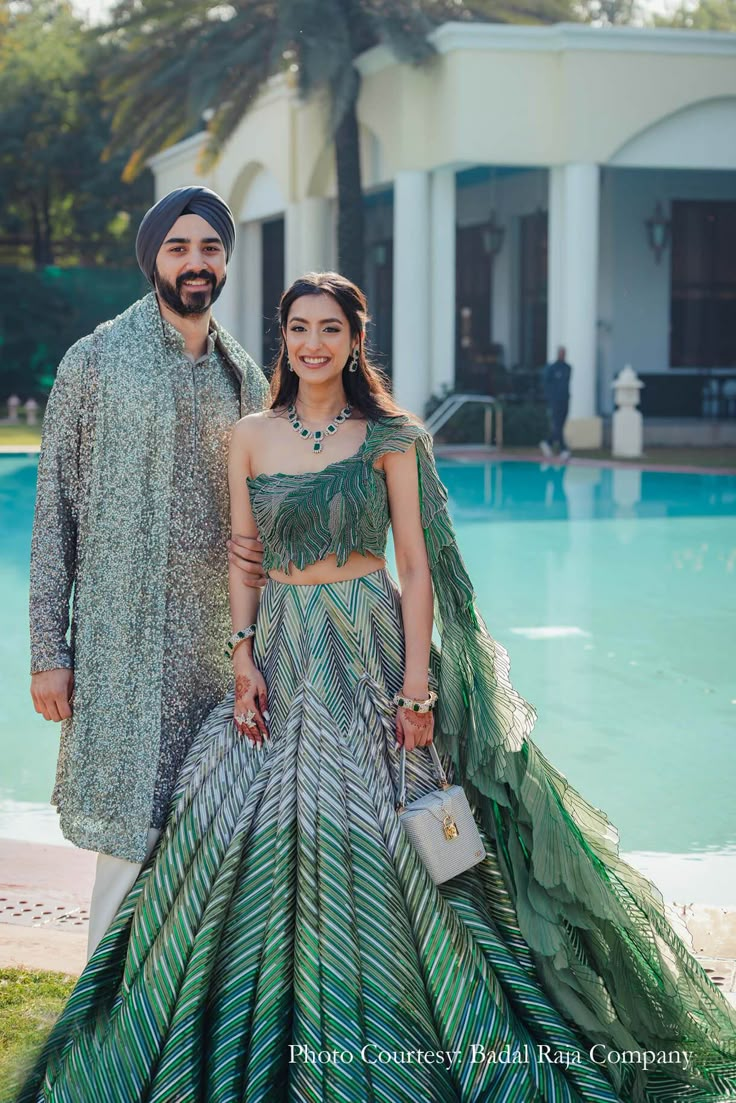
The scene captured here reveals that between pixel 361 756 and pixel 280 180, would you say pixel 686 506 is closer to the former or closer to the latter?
pixel 361 756

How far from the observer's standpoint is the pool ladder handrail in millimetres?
20719

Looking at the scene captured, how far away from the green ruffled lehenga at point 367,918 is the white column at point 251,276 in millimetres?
26150

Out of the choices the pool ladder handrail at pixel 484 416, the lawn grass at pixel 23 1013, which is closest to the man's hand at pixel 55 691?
the lawn grass at pixel 23 1013

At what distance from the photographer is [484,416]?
20984 millimetres

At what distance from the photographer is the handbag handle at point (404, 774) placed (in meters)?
2.98

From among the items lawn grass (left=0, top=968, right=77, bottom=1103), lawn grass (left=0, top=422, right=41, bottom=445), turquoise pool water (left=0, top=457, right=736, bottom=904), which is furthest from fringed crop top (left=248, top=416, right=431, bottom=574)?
lawn grass (left=0, top=422, right=41, bottom=445)

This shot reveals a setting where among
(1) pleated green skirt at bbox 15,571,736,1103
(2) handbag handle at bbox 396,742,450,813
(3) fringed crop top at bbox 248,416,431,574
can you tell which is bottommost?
(1) pleated green skirt at bbox 15,571,736,1103

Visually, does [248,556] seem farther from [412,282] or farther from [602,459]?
[412,282]

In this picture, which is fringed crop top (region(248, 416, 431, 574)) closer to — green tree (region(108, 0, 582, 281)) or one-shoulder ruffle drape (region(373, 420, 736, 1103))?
one-shoulder ruffle drape (region(373, 420, 736, 1103))

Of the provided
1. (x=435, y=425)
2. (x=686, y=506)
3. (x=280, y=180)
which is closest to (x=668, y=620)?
(x=686, y=506)

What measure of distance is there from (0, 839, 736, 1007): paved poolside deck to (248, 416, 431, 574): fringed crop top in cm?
127

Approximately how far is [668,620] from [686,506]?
5.58m

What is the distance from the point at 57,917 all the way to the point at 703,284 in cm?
2094

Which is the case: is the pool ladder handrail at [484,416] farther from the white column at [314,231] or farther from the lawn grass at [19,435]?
the lawn grass at [19,435]
